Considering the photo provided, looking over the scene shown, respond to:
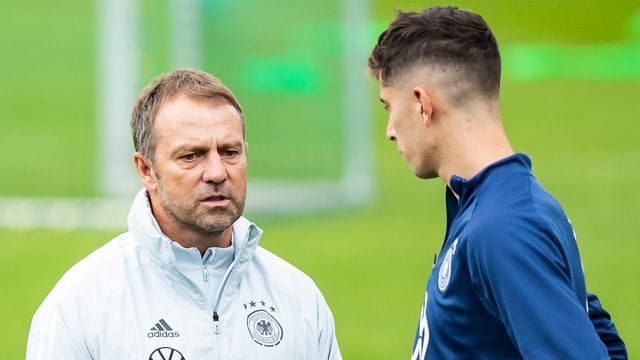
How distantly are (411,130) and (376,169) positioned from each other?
17.5m

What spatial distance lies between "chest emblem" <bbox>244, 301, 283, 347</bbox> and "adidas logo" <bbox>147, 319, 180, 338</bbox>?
251 millimetres

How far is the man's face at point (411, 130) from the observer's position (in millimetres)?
4605

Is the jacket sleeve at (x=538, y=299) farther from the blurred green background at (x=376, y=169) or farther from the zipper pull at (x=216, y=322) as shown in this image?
the blurred green background at (x=376, y=169)

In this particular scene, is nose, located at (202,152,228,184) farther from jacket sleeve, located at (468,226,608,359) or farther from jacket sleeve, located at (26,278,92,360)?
jacket sleeve, located at (468,226,608,359)

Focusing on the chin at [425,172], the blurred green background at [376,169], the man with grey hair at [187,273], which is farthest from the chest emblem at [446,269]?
the blurred green background at [376,169]

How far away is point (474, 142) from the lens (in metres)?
4.54

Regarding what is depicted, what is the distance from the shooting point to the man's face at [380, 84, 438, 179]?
4.61m

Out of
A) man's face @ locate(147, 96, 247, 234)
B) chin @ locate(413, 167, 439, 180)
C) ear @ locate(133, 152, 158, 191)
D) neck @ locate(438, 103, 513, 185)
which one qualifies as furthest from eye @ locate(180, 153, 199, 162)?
neck @ locate(438, 103, 513, 185)

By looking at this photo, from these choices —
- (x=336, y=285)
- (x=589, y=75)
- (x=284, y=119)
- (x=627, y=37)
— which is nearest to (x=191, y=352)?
(x=336, y=285)

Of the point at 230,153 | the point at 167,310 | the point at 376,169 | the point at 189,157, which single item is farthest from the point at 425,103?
the point at 376,169

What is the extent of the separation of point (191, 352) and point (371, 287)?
938cm

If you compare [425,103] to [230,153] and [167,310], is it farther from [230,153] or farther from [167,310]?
[167,310]

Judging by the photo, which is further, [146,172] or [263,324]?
[146,172]

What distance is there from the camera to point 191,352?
4.84m
